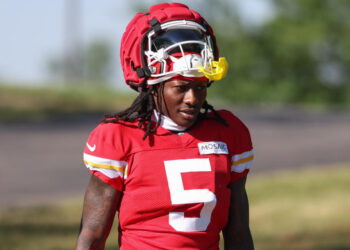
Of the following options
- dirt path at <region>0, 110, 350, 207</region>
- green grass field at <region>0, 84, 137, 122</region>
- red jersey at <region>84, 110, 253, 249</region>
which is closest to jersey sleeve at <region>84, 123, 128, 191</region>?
red jersey at <region>84, 110, 253, 249</region>

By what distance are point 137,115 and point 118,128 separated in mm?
170

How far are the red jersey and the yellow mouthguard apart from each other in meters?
0.30

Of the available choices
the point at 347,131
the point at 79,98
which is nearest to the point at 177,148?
the point at 347,131

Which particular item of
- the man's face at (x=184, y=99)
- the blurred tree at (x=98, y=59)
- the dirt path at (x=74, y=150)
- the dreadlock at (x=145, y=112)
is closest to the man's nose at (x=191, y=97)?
the man's face at (x=184, y=99)

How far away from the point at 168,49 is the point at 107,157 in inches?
21.5

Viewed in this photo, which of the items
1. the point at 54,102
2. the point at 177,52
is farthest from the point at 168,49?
the point at 54,102

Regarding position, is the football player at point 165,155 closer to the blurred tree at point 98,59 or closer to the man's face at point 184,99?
the man's face at point 184,99

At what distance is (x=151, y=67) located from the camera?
3.11 meters

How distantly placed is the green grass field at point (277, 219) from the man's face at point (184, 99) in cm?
464

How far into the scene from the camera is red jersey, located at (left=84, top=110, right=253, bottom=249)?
3016 millimetres

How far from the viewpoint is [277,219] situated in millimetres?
9094

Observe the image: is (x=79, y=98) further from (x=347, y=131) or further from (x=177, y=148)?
(x=177, y=148)

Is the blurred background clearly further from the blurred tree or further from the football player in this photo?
the blurred tree

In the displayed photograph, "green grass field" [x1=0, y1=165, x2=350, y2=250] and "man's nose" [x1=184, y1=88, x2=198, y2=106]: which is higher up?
"man's nose" [x1=184, y1=88, x2=198, y2=106]
